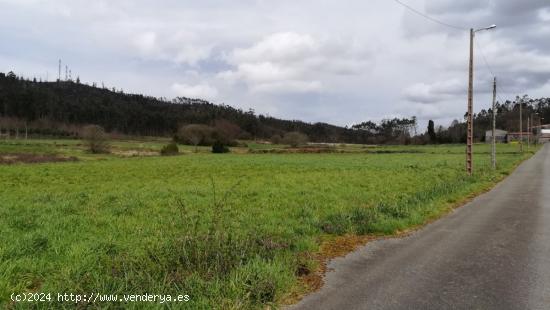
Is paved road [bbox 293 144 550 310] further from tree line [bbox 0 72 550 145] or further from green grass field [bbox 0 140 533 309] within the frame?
tree line [bbox 0 72 550 145]

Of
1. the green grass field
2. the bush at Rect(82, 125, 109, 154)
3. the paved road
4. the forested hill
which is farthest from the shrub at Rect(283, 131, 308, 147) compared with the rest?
the paved road

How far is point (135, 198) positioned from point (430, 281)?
12.3m

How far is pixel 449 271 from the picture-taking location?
6.96 m

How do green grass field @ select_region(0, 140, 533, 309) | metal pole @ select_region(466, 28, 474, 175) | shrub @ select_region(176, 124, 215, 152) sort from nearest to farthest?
green grass field @ select_region(0, 140, 533, 309) → metal pole @ select_region(466, 28, 474, 175) → shrub @ select_region(176, 124, 215, 152)

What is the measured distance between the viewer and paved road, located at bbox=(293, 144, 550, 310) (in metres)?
5.62

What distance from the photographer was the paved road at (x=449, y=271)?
5.62m

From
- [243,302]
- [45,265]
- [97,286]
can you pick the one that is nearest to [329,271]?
[243,302]

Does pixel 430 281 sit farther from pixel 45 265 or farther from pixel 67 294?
pixel 45 265

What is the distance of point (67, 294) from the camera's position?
17.6 ft

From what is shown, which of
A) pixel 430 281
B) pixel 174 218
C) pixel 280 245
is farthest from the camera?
Result: pixel 174 218

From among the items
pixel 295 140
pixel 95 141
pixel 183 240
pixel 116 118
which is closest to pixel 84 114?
pixel 116 118

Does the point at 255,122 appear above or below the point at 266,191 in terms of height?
above

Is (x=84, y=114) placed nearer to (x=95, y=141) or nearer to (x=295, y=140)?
(x=295, y=140)

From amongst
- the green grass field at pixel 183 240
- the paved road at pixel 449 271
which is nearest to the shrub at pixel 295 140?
the green grass field at pixel 183 240
